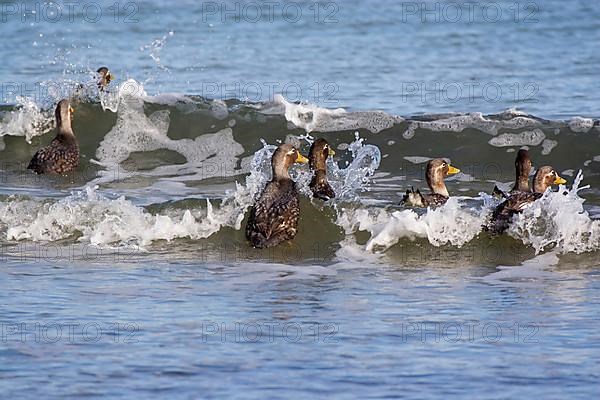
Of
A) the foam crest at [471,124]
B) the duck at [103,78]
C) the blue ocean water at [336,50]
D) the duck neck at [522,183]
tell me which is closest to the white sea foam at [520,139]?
the foam crest at [471,124]

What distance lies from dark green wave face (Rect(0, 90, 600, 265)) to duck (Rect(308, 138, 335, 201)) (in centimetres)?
13

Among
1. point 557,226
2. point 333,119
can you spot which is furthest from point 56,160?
point 557,226

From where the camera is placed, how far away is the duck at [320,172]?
45.9ft

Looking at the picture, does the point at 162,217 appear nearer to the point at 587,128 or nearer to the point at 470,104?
the point at 587,128

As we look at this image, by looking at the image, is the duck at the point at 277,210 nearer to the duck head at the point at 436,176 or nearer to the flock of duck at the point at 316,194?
the flock of duck at the point at 316,194

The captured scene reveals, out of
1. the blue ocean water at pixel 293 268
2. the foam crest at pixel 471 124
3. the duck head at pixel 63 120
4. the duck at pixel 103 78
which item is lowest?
the blue ocean water at pixel 293 268

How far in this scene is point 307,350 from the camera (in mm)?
8922

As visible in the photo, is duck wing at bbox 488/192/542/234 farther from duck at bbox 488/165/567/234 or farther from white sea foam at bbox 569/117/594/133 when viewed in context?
white sea foam at bbox 569/117/594/133

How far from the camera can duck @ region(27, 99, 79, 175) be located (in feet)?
54.7

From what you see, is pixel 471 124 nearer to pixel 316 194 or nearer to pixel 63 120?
pixel 316 194

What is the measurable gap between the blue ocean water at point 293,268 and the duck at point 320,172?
0.46 m

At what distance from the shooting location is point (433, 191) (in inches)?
564

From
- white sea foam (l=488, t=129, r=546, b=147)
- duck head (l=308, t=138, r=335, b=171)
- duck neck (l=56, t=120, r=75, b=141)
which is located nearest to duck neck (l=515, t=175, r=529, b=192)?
duck head (l=308, t=138, r=335, b=171)

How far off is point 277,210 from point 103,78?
7.66 meters
